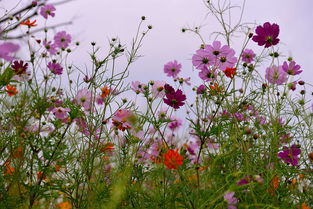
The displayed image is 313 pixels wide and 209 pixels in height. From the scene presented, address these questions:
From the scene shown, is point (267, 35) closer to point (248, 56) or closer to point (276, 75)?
point (276, 75)

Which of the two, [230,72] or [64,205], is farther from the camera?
[64,205]

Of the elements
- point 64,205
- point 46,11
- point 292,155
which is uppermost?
point 46,11

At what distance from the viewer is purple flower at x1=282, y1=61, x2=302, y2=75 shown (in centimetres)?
181

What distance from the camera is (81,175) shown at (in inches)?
63.2

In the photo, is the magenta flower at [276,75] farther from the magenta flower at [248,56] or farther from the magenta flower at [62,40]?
the magenta flower at [62,40]

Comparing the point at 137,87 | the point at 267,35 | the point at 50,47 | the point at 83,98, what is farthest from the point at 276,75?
the point at 50,47

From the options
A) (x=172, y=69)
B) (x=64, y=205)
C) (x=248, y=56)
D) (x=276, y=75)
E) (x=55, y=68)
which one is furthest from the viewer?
(x=172, y=69)

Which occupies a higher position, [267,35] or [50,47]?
[50,47]

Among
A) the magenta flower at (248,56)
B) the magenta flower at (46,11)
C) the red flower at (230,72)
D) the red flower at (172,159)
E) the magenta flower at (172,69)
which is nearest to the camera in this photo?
the red flower at (172,159)

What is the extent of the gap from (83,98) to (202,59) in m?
0.63

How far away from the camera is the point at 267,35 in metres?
1.62

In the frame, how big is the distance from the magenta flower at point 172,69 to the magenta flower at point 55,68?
25.9 inches

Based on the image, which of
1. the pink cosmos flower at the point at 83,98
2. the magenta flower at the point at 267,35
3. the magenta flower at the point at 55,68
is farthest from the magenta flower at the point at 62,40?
the magenta flower at the point at 267,35

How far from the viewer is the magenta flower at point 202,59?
1624 millimetres
